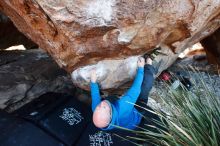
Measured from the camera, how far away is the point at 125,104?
3.58 m

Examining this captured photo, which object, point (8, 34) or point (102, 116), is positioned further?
point (8, 34)

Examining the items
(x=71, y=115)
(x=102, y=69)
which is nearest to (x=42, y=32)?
(x=102, y=69)

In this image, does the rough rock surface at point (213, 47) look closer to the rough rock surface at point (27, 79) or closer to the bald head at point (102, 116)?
the rough rock surface at point (27, 79)

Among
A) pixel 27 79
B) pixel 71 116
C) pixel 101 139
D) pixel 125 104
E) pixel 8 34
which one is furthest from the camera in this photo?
pixel 8 34

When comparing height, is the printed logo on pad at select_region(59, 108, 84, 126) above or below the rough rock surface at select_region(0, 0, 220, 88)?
below

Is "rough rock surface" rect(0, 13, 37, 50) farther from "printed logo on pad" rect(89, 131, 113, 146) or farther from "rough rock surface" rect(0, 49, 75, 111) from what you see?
"printed logo on pad" rect(89, 131, 113, 146)

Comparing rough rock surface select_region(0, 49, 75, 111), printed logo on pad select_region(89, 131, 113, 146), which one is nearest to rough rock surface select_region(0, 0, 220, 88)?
printed logo on pad select_region(89, 131, 113, 146)

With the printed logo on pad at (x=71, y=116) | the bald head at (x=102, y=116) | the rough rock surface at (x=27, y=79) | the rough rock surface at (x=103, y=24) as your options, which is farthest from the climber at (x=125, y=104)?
the rough rock surface at (x=27, y=79)

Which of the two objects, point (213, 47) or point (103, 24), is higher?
point (103, 24)

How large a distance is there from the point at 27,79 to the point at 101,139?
59.7 inches

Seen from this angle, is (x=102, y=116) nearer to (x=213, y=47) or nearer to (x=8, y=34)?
(x=213, y=47)

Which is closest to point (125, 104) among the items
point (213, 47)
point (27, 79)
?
point (27, 79)

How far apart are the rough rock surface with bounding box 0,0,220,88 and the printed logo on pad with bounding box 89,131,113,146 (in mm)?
595

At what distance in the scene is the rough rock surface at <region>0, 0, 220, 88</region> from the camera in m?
3.10
